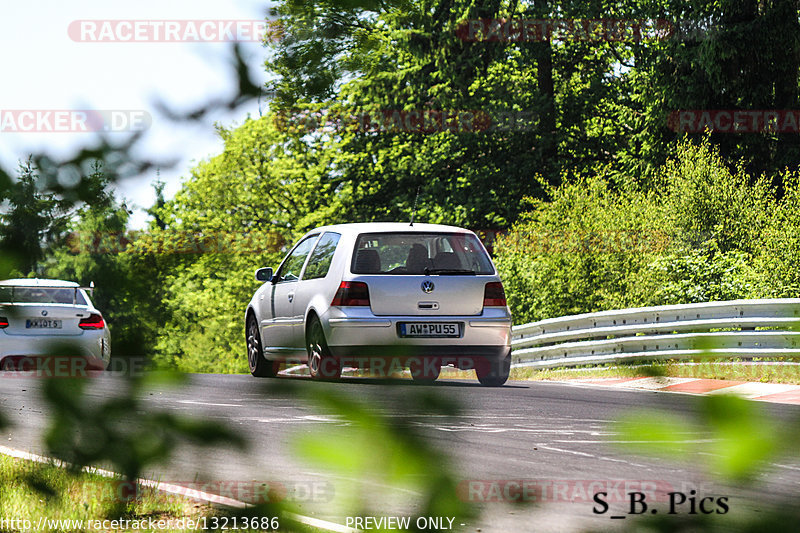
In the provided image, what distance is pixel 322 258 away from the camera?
12461 millimetres

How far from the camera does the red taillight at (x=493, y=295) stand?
12.0m

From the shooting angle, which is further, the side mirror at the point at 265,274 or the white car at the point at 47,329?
the side mirror at the point at 265,274

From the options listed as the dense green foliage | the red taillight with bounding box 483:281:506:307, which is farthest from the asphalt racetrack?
the dense green foliage

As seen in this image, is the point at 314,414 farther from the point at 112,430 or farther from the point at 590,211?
the point at 590,211

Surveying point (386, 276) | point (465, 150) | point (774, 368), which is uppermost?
point (465, 150)

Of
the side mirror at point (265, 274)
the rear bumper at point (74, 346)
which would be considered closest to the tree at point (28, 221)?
the rear bumper at point (74, 346)

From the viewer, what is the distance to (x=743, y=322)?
14109mm

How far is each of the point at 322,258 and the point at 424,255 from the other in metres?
1.21

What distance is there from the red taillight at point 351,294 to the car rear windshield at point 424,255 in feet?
0.58

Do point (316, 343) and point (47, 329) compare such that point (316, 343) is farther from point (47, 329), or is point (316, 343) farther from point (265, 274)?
point (47, 329)

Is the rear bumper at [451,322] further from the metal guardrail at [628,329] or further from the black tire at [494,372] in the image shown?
the metal guardrail at [628,329]

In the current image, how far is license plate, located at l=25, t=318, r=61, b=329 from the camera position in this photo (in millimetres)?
1816

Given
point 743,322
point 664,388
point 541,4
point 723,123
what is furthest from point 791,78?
point 664,388

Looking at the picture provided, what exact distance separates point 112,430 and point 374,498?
529 mm
